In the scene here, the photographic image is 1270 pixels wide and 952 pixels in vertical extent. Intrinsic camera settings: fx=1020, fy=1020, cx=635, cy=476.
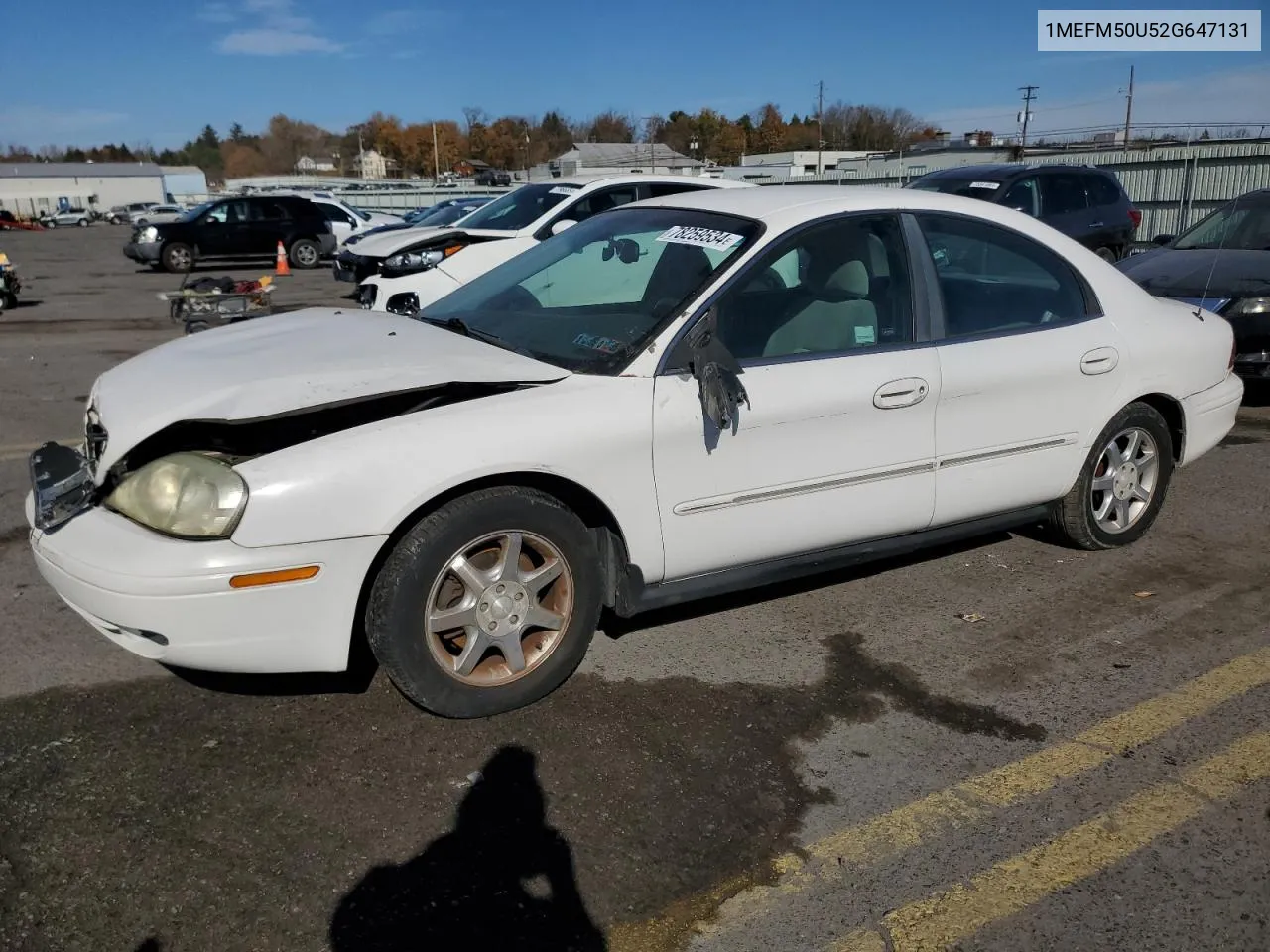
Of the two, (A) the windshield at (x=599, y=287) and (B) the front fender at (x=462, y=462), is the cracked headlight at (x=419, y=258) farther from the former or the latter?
(B) the front fender at (x=462, y=462)

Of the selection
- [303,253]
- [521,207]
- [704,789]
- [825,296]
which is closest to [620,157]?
[303,253]

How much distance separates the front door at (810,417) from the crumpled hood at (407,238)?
647 centimetres

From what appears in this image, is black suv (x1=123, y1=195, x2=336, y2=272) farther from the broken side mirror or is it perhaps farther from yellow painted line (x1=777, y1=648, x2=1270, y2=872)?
yellow painted line (x1=777, y1=648, x2=1270, y2=872)

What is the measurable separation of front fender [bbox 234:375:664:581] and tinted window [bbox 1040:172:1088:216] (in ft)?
33.1

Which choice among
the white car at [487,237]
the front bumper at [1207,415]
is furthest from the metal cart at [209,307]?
the front bumper at [1207,415]

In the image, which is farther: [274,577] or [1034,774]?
[1034,774]

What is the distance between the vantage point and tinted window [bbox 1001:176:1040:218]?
37.7ft

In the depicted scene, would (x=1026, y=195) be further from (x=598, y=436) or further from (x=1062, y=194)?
(x=598, y=436)

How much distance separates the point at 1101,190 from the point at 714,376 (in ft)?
36.2

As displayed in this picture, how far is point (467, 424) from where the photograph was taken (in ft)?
10.1

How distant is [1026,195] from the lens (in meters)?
11.6

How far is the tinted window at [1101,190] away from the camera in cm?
1228

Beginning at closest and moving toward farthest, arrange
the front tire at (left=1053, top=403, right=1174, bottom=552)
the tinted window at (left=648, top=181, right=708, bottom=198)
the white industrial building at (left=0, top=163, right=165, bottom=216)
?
the front tire at (left=1053, top=403, right=1174, bottom=552), the tinted window at (left=648, top=181, right=708, bottom=198), the white industrial building at (left=0, top=163, right=165, bottom=216)

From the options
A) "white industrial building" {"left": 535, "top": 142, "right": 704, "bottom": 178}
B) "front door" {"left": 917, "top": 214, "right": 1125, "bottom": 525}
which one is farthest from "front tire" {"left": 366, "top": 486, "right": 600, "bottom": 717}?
"white industrial building" {"left": 535, "top": 142, "right": 704, "bottom": 178}
